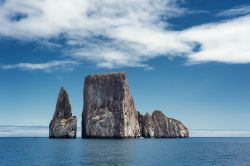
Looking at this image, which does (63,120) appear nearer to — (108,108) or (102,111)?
(102,111)

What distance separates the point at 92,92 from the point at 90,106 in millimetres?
6777

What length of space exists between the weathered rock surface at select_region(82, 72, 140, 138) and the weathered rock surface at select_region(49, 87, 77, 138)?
7650mm

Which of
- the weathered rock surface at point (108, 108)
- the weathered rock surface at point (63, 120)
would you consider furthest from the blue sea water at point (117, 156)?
the weathered rock surface at point (63, 120)

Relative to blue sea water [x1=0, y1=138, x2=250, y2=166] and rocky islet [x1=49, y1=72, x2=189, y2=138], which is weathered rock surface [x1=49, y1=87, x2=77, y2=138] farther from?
blue sea water [x1=0, y1=138, x2=250, y2=166]

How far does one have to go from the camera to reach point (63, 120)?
183625 millimetres

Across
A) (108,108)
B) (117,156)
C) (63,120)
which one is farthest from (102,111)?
(117,156)

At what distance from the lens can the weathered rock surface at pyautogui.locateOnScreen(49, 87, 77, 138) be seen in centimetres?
18200

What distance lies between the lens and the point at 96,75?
190750 millimetres

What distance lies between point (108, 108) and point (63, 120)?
21469 millimetres

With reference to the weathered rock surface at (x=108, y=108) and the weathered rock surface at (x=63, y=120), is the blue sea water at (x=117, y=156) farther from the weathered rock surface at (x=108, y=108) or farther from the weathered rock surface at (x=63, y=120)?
the weathered rock surface at (x=63, y=120)

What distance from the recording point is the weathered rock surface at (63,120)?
182 m

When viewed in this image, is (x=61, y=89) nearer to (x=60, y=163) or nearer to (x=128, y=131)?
(x=128, y=131)

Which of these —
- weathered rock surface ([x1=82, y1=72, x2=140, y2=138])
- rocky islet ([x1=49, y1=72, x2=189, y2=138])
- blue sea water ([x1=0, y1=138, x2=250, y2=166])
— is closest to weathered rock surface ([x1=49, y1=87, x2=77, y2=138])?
rocky islet ([x1=49, y1=72, x2=189, y2=138])

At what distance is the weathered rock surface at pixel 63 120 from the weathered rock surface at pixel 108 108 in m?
7.65
